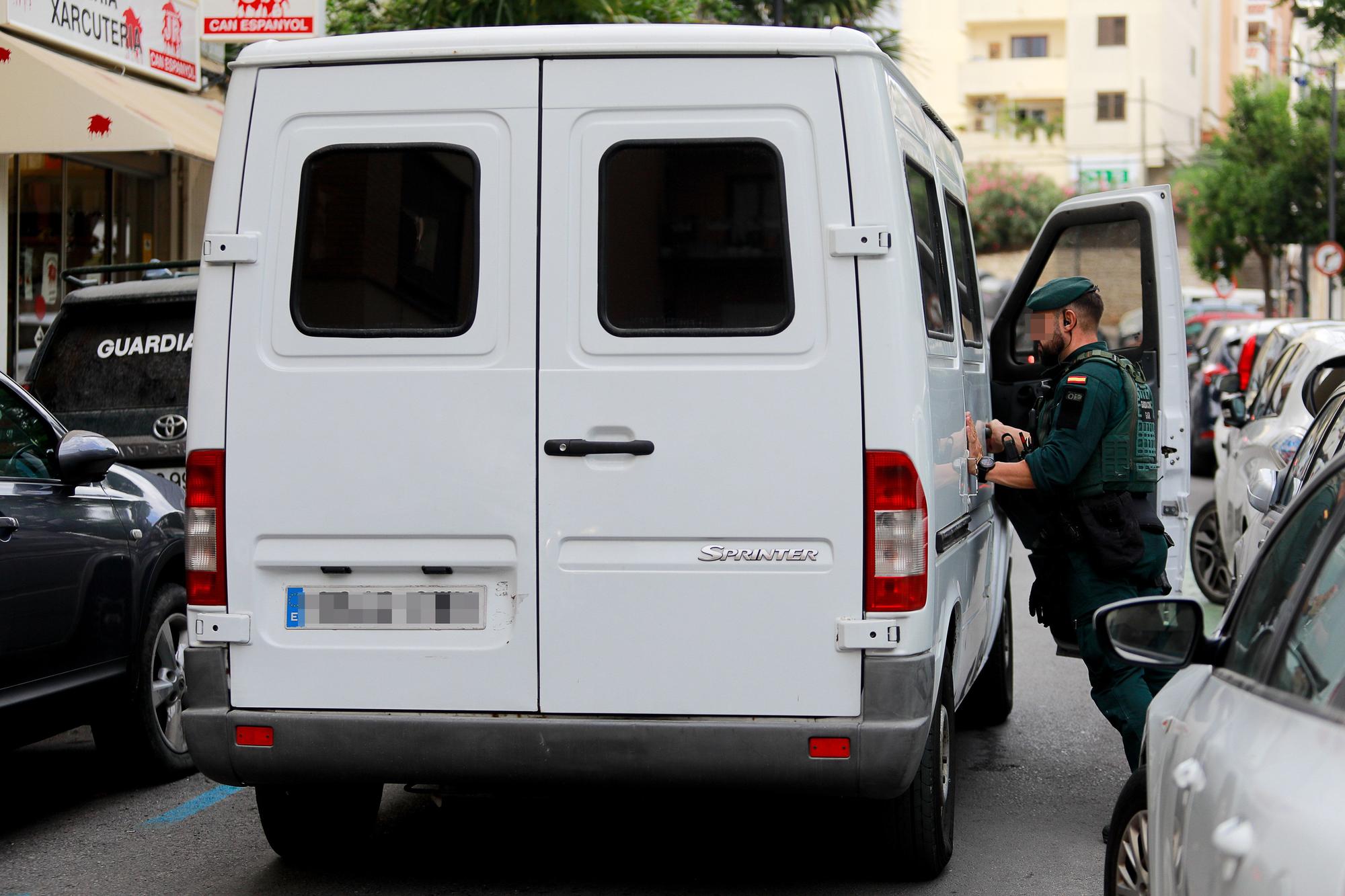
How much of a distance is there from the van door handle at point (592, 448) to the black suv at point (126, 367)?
4.14 meters

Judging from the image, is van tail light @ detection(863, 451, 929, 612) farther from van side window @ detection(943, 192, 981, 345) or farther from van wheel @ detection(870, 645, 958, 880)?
van side window @ detection(943, 192, 981, 345)

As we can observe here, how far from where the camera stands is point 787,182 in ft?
15.2

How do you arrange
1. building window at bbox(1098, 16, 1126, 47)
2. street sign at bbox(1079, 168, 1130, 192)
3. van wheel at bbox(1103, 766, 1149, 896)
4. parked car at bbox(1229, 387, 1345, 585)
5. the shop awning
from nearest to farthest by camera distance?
van wheel at bbox(1103, 766, 1149, 896) → parked car at bbox(1229, 387, 1345, 585) → the shop awning → street sign at bbox(1079, 168, 1130, 192) → building window at bbox(1098, 16, 1126, 47)

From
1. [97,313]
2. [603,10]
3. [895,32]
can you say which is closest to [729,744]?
[97,313]

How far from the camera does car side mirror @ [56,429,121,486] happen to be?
6121 mm

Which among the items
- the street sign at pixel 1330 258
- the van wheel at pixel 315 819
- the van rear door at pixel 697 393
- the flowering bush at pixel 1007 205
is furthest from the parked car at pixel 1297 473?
the flowering bush at pixel 1007 205

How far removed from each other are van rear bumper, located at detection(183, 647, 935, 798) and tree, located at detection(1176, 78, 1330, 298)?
38.9 meters

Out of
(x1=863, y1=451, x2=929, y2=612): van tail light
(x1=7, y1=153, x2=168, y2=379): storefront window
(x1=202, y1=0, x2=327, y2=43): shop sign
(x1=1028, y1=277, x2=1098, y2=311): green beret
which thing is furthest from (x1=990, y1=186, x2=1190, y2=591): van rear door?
(x1=7, y1=153, x2=168, y2=379): storefront window

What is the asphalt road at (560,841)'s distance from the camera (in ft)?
17.6

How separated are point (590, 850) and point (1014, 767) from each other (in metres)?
2.14

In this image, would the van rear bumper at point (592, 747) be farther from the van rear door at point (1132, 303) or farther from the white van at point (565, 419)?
the van rear door at point (1132, 303)

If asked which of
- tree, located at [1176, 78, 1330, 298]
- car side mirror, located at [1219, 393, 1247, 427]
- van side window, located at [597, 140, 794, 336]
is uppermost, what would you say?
tree, located at [1176, 78, 1330, 298]

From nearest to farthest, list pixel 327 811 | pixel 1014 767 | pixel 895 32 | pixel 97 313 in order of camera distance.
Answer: pixel 327 811 < pixel 1014 767 < pixel 97 313 < pixel 895 32

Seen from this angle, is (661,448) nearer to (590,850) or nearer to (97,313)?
(590,850)
